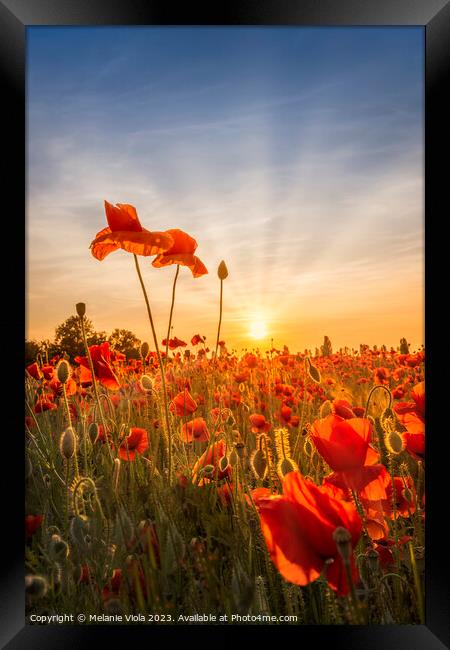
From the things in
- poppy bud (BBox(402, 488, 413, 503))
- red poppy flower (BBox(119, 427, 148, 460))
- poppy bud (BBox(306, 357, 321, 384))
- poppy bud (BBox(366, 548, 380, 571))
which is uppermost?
poppy bud (BBox(306, 357, 321, 384))

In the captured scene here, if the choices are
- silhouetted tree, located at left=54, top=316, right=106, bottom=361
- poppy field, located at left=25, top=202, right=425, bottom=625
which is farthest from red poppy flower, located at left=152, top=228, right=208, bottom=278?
silhouetted tree, located at left=54, top=316, right=106, bottom=361

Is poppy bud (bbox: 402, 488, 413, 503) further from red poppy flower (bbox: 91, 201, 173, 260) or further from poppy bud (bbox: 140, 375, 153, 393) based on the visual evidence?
red poppy flower (bbox: 91, 201, 173, 260)

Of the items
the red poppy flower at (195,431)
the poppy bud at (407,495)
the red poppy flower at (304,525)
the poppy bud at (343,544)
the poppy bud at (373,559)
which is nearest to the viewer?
the poppy bud at (343,544)

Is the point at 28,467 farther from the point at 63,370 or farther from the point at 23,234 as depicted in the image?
the point at 23,234

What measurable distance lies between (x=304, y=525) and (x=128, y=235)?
0.88 meters

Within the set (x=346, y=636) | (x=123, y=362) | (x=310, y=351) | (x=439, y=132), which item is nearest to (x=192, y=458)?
(x=123, y=362)

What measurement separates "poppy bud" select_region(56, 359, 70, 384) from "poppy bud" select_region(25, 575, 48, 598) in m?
0.53

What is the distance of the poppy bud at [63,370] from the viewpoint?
4.95 feet

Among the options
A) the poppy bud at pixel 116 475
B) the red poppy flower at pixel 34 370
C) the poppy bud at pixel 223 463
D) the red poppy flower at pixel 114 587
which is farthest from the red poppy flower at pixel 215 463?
the red poppy flower at pixel 34 370

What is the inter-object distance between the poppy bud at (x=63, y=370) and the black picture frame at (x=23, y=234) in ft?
0.34

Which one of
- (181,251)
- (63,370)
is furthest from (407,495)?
(63,370)

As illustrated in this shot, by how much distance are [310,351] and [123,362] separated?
581 millimetres

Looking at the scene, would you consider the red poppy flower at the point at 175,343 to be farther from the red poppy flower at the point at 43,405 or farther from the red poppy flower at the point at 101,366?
the red poppy flower at the point at 43,405

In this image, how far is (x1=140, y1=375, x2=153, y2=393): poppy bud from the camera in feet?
5.57
